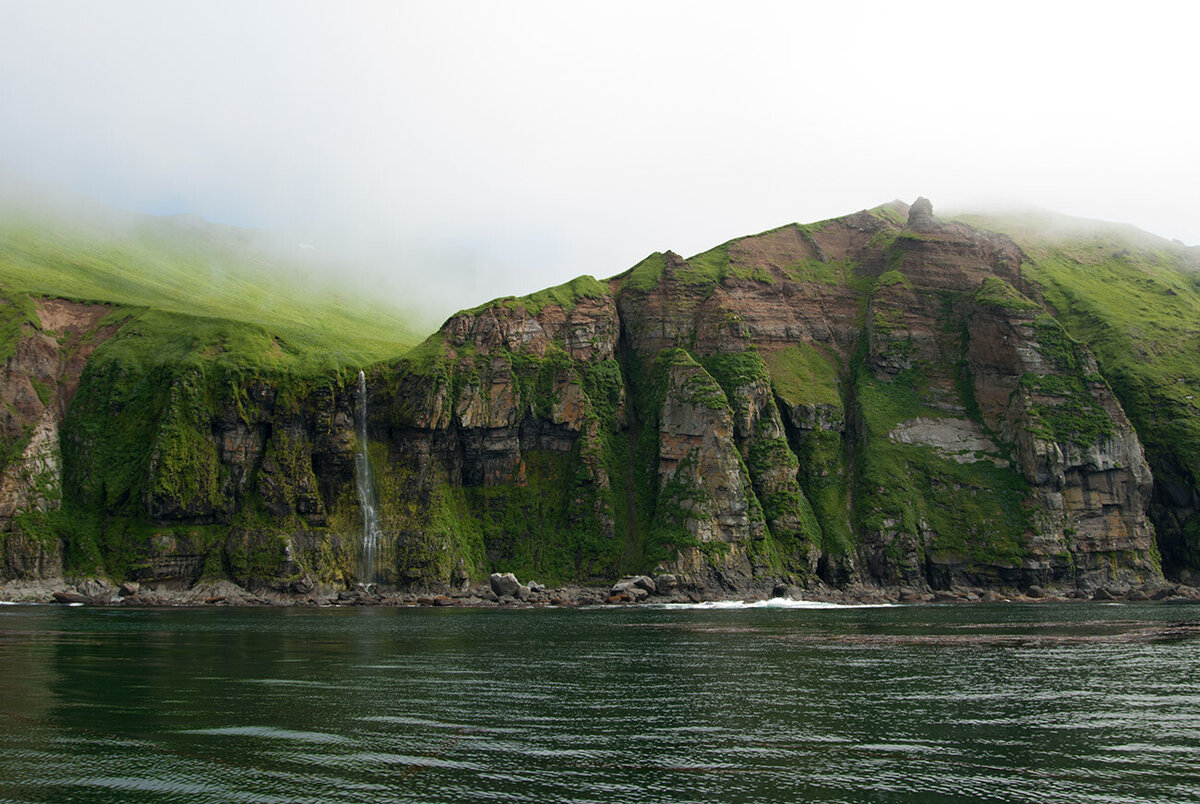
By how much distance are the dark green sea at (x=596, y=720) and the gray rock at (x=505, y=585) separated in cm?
8933

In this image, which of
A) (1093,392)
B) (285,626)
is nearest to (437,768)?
(285,626)

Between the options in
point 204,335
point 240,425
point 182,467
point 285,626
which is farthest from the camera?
point 204,335

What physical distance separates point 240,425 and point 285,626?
303 feet

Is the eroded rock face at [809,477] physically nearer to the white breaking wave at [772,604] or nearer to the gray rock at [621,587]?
the white breaking wave at [772,604]

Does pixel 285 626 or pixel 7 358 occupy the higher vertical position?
pixel 7 358

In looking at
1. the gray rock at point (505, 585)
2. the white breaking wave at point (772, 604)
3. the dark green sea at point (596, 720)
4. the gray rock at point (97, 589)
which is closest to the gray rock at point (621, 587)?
the white breaking wave at point (772, 604)

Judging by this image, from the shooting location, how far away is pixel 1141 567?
173m

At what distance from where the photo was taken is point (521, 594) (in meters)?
159

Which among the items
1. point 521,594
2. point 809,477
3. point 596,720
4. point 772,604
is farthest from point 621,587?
point 596,720

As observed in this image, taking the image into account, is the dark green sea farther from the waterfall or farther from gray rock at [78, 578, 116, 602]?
the waterfall

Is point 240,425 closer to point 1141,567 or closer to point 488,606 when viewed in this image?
point 488,606

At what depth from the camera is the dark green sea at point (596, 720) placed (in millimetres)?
23797

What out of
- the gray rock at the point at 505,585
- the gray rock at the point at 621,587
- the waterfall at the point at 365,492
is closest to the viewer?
the gray rock at the point at 505,585

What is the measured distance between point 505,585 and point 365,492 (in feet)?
126
